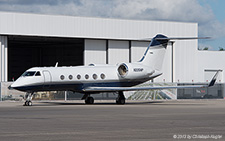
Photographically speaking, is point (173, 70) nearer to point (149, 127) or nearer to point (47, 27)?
point (47, 27)

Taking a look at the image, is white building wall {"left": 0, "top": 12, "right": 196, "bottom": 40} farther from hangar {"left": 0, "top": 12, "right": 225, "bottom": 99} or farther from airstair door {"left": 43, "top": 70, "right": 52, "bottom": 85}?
airstair door {"left": 43, "top": 70, "right": 52, "bottom": 85}

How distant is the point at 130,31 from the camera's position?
1966 inches

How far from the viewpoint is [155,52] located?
36.3 meters

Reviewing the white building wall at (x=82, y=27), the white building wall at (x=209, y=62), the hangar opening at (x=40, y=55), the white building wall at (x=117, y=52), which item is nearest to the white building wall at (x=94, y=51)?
the white building wall at (x=117, y=52)

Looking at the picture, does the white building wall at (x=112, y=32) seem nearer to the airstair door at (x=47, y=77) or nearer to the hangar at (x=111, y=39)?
the hangar at (x=111, y=39)

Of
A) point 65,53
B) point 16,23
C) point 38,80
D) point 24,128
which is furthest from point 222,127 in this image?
point 65,53

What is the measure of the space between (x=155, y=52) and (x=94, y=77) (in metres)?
5.99

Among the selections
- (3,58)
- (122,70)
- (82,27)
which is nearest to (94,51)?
(82,27)

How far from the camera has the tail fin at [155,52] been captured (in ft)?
119

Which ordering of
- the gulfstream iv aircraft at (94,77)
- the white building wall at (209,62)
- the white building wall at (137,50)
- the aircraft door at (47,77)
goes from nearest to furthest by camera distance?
1. the gulfstream iv aircraft at (94,77)
2. the aircraft door at (47,77)
3. the white building wall at (137,50)
4. the white building wall at (209,62)

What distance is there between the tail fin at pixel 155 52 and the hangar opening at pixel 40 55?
23456mm

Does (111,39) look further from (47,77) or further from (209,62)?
(47,77)

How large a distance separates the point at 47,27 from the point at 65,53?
16.0 meters

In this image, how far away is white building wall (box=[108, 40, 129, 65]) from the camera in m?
49.7
